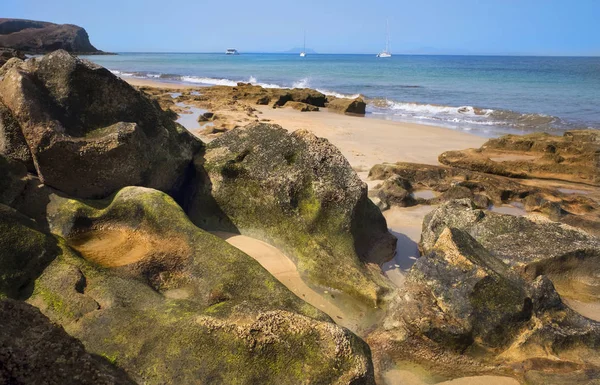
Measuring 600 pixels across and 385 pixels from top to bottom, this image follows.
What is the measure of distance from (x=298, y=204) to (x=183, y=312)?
8.92 feet

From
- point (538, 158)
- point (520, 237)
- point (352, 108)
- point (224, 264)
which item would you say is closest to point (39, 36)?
point (352, 108)

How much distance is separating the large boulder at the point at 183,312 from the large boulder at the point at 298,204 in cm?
141

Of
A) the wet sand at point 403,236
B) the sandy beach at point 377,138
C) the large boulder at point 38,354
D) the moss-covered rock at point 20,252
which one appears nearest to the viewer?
the large boulder at point 38,354

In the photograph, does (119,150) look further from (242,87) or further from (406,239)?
(242,87)

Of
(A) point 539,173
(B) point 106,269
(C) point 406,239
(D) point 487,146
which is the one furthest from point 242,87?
(B) point 106,269

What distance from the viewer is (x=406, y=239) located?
22.7 feet

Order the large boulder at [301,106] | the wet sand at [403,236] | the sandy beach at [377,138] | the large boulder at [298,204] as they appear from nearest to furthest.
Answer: the large boulder at [298,204] < the wet sand at [403,236] < the sandy beach at [377,138] < the large boulder at [301,106]

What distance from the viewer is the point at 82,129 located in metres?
5.38

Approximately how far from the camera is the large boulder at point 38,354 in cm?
197

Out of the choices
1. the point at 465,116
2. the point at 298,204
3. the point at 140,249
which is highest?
the point at 298,204

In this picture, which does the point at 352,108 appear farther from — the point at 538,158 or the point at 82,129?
the point at 82,129

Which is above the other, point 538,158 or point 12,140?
point 12,140

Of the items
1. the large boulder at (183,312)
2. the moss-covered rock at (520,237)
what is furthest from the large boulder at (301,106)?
the large boulder at (183,312)

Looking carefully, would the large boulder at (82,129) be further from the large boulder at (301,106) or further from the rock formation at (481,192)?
the large boulder at (301,106)
